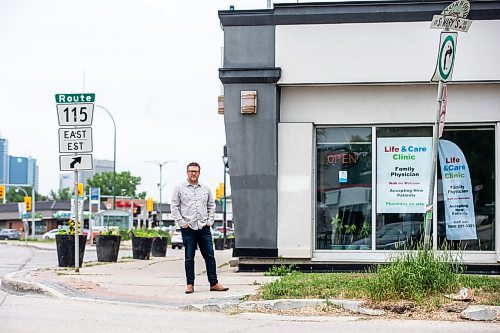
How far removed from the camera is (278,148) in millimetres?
13508

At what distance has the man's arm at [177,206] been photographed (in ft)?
36.5

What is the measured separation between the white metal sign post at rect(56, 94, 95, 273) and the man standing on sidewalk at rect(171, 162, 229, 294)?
3721 mm

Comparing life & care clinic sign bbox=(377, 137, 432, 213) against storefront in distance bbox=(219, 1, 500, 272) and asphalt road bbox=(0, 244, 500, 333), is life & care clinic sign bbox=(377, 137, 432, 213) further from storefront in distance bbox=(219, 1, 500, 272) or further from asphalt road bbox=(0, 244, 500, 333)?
asphalt road bbox=(0, 244, 500, 333)

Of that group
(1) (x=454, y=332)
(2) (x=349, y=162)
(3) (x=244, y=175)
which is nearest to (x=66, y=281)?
(3) (x=244, y=175)

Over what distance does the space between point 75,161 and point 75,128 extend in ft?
2.00

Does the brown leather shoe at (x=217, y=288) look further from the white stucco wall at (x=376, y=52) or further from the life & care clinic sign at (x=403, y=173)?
the white stucco wall at (x=376, y=52)

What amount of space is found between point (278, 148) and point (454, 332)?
593 centimetres

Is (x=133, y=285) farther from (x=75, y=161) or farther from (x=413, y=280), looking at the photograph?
(x=413, y=280)

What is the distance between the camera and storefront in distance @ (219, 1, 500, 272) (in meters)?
13.3

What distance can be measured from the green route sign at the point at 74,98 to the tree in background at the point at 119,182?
10816 cm

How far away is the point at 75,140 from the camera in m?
14.4

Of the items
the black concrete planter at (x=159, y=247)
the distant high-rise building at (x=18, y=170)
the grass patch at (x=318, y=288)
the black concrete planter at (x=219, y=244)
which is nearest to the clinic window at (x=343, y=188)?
the grass patch at (x=318, y=288)

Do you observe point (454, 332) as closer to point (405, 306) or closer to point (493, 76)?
point (405, 306)

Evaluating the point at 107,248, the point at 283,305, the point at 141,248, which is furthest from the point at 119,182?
the point at 283,305
